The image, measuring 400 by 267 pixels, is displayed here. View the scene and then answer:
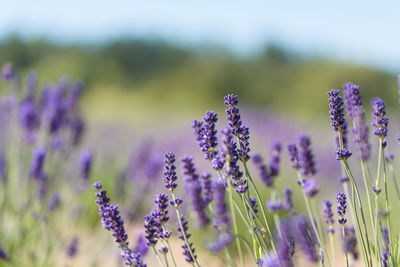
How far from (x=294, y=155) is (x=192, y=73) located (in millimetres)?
25736

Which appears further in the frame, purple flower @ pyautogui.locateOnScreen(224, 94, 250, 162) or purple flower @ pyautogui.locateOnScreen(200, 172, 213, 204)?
purple flower @ pyautogui.locateOnScreen(200, 172, 213, 204)

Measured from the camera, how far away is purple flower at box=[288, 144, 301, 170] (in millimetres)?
1902

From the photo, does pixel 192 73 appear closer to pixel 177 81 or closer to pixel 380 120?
pixel 177 81

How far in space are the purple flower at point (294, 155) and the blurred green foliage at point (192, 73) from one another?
745 inches

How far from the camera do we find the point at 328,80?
24281 millimetres

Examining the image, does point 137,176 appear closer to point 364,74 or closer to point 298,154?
point 298,154

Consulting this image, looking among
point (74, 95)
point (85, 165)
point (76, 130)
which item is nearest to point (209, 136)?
point (85, 165)

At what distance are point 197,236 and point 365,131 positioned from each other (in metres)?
3.81

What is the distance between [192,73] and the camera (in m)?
27.4

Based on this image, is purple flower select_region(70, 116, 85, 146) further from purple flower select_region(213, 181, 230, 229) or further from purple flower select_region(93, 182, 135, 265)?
purple flower select_region(93, 182, 135, 265)

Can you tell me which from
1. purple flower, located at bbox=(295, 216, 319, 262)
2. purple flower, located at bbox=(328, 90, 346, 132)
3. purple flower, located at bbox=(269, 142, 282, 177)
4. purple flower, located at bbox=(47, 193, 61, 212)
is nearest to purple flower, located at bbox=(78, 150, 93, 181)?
purple flower, located at bbox=(47, 193, 61, 212)

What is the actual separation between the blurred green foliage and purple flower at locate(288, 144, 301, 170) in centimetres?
1893

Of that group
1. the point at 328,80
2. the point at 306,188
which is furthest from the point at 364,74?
the point at 306,188

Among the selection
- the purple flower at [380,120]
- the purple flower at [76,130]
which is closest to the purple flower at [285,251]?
the purple flower at [380,120]
